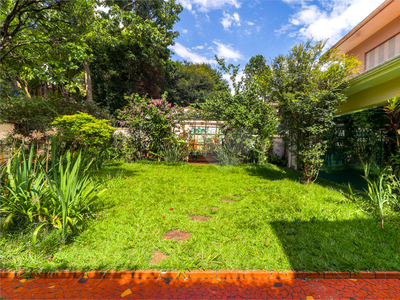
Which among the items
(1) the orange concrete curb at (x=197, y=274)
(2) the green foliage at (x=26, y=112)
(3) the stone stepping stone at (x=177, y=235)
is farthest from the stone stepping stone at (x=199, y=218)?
(2) the green foliage at (x=26, y=112)

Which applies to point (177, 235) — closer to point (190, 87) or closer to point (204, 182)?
point (204, 182)

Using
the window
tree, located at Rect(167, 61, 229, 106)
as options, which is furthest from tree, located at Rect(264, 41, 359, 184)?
tree, located at Rect(167, 61, 229, 106)

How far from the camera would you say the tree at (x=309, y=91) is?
530 centimetres

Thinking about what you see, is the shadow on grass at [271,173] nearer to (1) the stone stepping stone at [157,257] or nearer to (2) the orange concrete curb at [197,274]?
(2) the orange concrete curb at [197,274]

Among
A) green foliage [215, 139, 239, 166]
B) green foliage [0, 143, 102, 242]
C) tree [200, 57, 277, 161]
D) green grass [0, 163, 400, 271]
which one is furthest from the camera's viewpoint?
green foliage [215, 139, 239, 166]

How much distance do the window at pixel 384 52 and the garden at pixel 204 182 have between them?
2758 millimetres

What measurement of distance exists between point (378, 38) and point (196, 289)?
33.1 feet

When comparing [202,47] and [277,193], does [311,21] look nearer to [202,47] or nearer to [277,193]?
[202,47]

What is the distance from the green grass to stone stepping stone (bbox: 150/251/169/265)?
0.06m

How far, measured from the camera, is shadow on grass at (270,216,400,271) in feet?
7.79

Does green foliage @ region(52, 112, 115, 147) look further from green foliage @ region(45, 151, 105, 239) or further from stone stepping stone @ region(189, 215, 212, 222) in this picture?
stone stepping stone @ region(189, 215, 212, 222)

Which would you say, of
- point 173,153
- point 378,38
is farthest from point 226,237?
point 378,38

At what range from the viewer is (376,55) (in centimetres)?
759

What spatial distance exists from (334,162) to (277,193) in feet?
9.39
